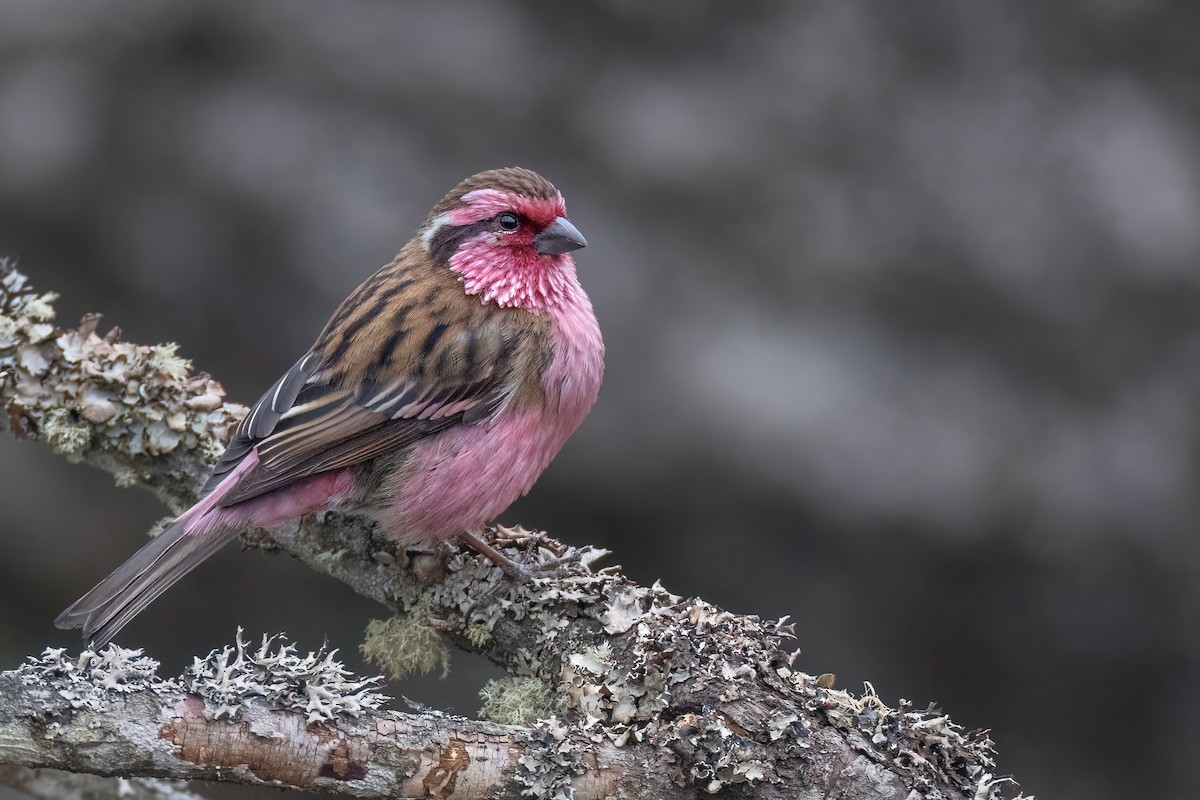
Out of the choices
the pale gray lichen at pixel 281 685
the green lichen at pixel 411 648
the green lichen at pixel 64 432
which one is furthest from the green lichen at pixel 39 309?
the pale gray lichen at pixel 281 685

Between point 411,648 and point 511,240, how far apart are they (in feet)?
4.61

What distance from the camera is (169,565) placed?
345 cm

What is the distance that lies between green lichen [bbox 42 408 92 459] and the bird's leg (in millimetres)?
1252

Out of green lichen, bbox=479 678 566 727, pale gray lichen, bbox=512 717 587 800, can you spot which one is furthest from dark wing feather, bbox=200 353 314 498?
pale gray lichen, bbox=512 717 587 800

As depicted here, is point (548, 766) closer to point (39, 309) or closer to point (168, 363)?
point (168, 363)

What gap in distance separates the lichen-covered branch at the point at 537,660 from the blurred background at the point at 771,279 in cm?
178

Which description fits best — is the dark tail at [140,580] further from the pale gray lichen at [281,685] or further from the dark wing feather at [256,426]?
the pale gray lichen at [281,685]

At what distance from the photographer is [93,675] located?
2.69 m

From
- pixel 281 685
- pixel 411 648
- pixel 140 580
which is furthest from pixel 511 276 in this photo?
pixel 281 685

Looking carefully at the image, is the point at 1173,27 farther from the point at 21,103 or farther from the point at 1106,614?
the point at 21,103

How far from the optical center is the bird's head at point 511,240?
13.4 feet

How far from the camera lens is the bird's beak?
4105 millimetres

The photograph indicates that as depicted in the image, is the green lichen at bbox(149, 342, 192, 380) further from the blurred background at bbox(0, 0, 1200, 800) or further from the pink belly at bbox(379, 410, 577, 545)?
the blurred background at bbox(0, 0, 1200, 800)

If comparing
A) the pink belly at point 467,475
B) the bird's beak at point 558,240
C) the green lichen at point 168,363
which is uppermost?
the bird's beak at point 558,240
